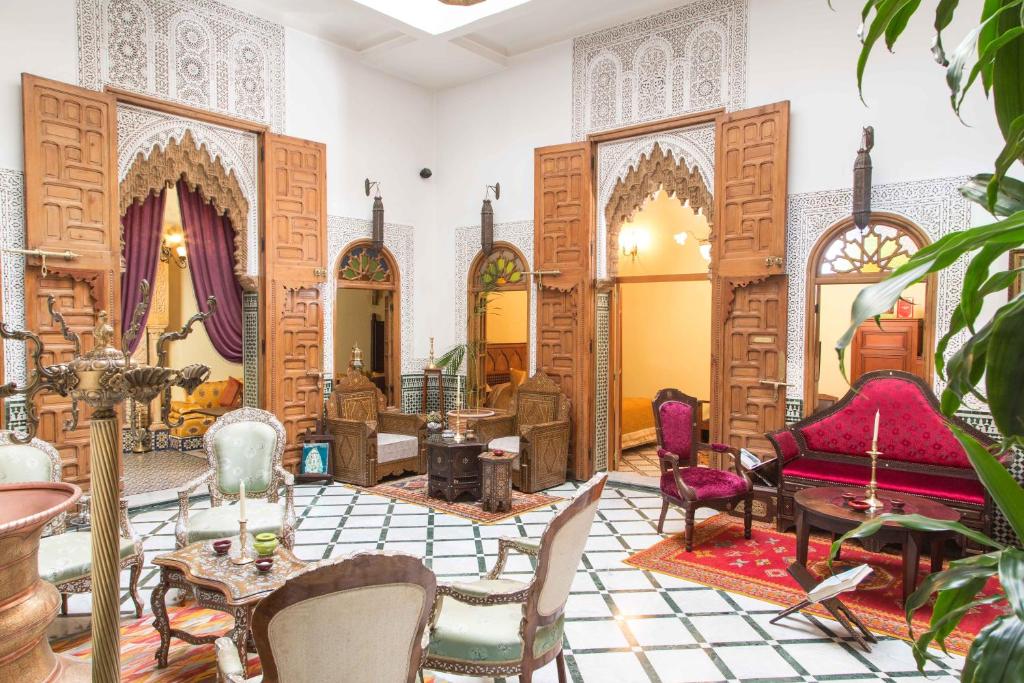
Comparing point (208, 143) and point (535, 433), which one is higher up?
point (208, 143)

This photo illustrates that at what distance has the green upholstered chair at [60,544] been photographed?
3.29 metres

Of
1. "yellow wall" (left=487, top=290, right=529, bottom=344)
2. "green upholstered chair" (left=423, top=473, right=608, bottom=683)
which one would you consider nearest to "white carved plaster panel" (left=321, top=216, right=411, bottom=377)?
"yellow wall" (left=487, top=290, right=529, bottom=344)

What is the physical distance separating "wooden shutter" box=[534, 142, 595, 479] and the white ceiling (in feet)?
3.77

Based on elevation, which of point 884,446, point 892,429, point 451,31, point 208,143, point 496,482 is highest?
point 451,31

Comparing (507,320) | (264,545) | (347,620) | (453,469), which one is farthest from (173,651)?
(507,320)

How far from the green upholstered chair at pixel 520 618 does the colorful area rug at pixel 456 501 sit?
2839 mm

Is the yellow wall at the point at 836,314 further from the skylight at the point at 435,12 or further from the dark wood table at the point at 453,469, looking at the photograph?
the skylight at the point at 435,12

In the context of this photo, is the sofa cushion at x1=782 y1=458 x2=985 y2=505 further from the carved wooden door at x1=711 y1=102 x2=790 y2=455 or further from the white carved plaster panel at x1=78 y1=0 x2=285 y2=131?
the white carved plaster panel at x1=78 y1=0 x2=285 y2=131

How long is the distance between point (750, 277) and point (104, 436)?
547cm

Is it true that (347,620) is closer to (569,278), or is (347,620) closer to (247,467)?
(247,467)

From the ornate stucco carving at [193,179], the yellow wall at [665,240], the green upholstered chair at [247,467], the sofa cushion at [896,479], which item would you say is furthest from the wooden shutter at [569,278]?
the green upholstered chair at [247,467]

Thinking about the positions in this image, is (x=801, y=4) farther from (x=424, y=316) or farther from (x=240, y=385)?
(x=240, y=385)

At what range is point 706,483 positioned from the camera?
5020 millimetres

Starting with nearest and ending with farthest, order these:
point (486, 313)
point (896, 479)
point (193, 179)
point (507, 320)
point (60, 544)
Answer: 1. point (60, 544)
2. point (896, 479)
3. point (193, 179)
4. point (486, 313)
5. point (507, 320)
